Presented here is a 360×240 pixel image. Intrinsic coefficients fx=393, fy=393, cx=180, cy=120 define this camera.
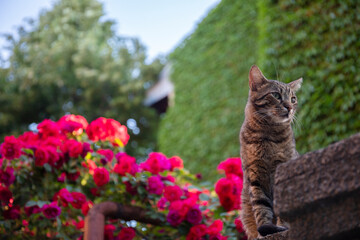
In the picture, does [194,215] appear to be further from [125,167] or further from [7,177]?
[7,177]

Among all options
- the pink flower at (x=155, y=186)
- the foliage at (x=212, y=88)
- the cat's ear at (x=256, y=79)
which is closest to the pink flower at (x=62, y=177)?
the pink flower at (x=155, y=186)

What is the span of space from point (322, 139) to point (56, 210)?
247cm

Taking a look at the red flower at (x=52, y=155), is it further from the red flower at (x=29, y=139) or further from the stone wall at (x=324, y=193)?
the stone wall at (x=324, y=193)

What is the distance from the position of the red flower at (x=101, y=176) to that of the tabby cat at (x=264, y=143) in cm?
118

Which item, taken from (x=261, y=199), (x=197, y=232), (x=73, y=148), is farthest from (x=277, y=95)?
(x=73, y=148)

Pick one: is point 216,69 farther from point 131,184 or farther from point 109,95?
point 109,95

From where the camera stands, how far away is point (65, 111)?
13414mm

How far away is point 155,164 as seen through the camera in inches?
114

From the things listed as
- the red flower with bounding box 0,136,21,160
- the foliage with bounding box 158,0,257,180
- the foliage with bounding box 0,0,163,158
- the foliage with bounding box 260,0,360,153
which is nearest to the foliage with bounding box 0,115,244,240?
the red flower with bounding box 0,136,21,160

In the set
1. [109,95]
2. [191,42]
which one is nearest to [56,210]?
[191,42]

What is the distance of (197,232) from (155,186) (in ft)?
1.51

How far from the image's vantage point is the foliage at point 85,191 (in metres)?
2.56

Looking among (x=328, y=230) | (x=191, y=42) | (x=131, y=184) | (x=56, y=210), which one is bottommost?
(x=328, y=230)

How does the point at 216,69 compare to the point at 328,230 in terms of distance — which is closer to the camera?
the point at 328,230
